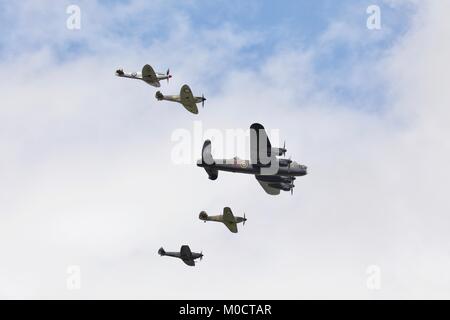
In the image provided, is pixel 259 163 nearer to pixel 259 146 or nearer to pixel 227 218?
pixel 259 146

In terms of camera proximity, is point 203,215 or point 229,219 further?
point 203,215

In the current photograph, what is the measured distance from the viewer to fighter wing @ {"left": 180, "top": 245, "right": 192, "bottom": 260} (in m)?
118

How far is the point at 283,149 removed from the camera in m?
→ 109

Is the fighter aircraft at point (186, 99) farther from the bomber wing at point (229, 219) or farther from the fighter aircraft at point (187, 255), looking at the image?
the fighter aircraft at point (187, 255)

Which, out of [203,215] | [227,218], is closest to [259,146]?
[227,218]

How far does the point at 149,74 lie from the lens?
114562 millimetres

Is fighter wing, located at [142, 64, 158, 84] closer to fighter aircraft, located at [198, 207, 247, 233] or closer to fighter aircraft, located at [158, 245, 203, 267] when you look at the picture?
fighter aircraft, located at [198, 207, 247, 233]

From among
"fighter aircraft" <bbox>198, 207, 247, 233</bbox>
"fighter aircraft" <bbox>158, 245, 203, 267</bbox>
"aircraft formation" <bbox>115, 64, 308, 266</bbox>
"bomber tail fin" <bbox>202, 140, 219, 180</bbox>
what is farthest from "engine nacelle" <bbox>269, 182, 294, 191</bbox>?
"fighter aircraft" <bbox>158, 245, 203, 267</bbox>

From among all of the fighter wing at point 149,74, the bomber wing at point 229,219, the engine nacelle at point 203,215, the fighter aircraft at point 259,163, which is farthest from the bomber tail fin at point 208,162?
the fighter wing at point 149,74

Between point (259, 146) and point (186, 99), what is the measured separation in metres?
11.5

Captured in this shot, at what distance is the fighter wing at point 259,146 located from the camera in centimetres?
10638

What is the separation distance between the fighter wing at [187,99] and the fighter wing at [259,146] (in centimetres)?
958
